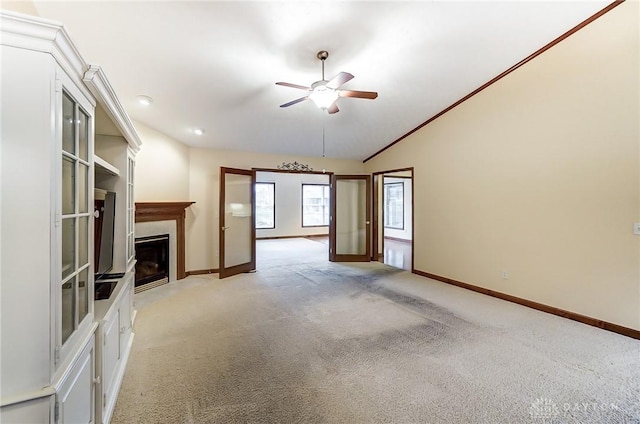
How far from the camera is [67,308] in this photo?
55.7 inches

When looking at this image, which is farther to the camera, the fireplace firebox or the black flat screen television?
the fireplace firebox

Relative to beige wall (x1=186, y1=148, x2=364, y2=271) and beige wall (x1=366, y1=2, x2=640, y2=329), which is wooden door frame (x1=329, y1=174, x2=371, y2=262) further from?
beige wall (x1=186, y1=148, x2=364, y2=271)

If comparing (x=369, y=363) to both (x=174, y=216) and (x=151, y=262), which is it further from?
(x=174, y=216)

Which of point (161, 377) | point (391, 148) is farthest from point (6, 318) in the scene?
point (391, 148)

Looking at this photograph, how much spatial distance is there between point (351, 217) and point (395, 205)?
3929mm

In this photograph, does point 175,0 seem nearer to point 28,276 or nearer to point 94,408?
point 28,276

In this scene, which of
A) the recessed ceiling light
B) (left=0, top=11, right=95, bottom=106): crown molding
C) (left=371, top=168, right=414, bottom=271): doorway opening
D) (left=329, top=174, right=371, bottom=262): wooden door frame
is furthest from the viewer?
(left=371, top=168, right=414, bottom=271): doorway opening

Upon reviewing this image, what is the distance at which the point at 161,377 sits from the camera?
233cm

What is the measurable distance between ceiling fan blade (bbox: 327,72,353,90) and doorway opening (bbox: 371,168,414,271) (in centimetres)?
413

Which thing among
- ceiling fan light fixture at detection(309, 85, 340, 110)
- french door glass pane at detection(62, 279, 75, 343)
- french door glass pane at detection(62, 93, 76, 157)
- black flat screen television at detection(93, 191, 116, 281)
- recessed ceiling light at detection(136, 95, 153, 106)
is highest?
recessed ceiling light at detection(136, 95, 153, 106)

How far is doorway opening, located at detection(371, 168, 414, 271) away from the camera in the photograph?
702 cm

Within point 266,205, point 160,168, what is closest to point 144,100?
point 160,168

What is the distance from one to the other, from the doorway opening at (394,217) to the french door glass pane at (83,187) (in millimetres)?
5808

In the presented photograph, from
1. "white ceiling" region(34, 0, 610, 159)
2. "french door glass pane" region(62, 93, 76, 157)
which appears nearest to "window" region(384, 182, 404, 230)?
"white ceiling" region(34, 0, 610, 159)
